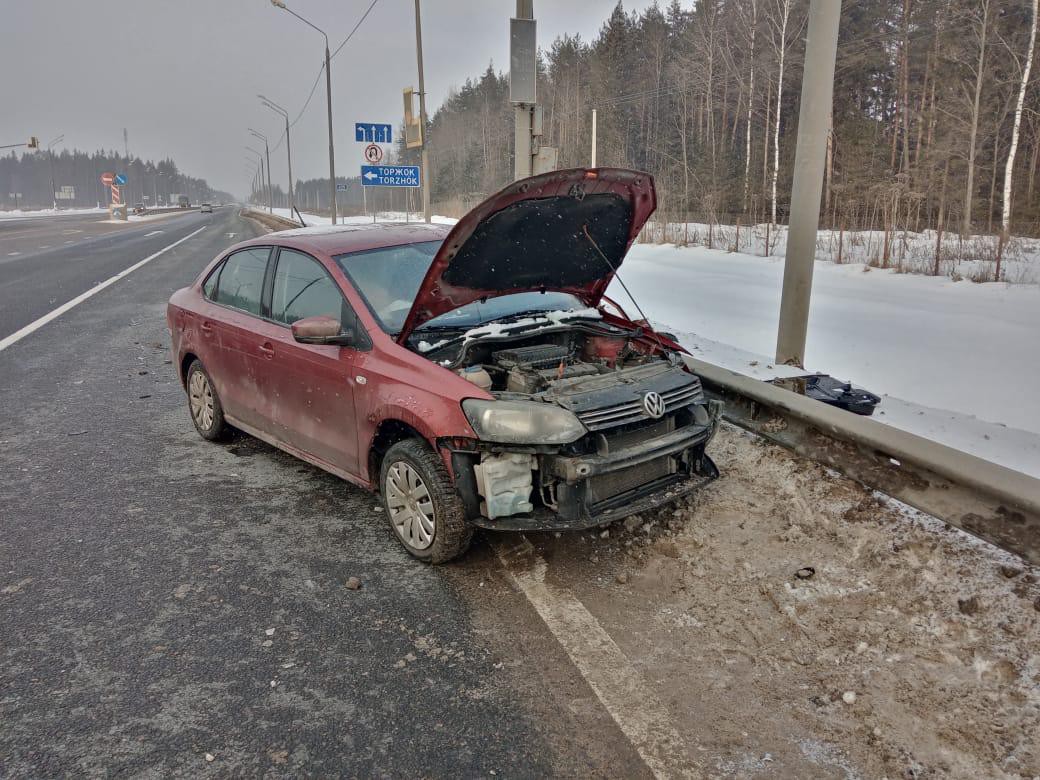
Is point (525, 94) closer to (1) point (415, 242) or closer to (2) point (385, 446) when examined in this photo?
(1) point (415, 242)

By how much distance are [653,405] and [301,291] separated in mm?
2352

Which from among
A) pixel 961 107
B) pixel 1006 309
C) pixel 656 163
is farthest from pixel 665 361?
pixel 656 163

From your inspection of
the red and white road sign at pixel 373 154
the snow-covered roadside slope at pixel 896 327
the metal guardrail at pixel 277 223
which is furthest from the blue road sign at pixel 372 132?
the snow-covered roadside slope at pixel 896 327

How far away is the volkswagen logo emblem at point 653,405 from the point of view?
3.66m

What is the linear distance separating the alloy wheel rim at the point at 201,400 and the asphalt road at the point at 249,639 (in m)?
0.28

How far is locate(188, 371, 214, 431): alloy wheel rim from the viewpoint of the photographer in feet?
18.4

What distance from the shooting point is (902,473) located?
3.67m

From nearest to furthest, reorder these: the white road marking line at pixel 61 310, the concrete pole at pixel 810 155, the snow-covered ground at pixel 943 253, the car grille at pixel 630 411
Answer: the car grille at pixel 630 411
the concrete pole at pixel 810 155
the white road marking line at pixel 61 310
the snow-covered ground at pixel 943 253

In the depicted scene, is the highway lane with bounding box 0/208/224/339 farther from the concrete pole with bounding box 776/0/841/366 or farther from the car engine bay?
the concrete pole with bounding box 776/0/841/366

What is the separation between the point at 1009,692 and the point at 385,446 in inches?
116

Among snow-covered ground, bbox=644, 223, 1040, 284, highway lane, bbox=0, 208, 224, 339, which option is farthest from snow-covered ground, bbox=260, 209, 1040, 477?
highway lane, bbox=0, 208, 224, 339

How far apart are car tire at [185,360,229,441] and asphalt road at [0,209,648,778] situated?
20 centimetres

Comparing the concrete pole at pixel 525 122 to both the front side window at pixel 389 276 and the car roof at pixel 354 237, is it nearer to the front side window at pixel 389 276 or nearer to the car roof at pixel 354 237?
the car roof at pixel 354 237

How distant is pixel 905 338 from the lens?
8914mm
